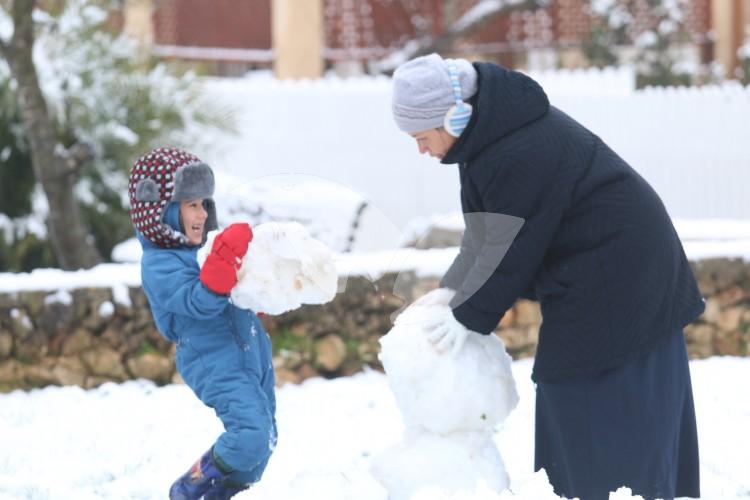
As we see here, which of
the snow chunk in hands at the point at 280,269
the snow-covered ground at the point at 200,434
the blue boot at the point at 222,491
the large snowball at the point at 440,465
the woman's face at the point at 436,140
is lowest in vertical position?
the snow-covered ground at the point at 200,434

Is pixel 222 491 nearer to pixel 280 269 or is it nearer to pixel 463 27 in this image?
pixel 280 269

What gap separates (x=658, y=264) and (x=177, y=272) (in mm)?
1368

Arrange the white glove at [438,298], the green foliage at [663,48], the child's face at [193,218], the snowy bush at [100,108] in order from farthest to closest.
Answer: the green foliage at [663,48]
the snowy bush at [100,108]
the child's face at [193,218]
the white glove at [438,298]

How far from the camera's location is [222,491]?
347cm

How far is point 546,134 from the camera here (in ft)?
9.99

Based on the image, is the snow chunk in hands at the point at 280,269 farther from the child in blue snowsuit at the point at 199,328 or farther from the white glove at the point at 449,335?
the white glove at the point at 449,335

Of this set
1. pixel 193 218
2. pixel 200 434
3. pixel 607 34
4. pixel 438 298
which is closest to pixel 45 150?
pixel 200 434

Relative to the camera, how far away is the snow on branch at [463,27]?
645 inches

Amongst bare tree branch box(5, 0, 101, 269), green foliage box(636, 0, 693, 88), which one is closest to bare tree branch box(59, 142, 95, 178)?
bare tree branch box(5, 0, 101, 269)

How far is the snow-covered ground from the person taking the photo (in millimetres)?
4137

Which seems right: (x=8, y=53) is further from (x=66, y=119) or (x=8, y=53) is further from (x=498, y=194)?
(x=498, y=194)

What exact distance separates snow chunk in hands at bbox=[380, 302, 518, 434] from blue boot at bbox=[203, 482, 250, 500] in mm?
610

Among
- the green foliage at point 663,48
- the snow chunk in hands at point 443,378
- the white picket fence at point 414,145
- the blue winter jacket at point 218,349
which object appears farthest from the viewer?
the green foliage at point 663,48

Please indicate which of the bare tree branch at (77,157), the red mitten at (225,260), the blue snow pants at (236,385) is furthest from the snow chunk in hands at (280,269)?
the bare tree branch at (77,157)
